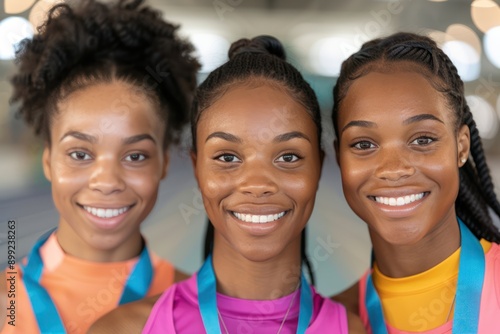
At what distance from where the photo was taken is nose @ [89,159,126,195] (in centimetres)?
206

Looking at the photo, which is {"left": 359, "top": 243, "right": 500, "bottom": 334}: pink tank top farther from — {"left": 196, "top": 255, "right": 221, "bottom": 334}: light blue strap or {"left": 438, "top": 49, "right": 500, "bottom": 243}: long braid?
{"left": 196, "top": 255, "right": 221, "bottom": 334}: light blue strap

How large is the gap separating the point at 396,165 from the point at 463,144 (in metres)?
0.28

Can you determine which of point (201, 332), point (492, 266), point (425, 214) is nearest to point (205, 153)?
point (201, 332)

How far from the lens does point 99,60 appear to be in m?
2.19

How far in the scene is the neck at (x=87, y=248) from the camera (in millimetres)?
2211

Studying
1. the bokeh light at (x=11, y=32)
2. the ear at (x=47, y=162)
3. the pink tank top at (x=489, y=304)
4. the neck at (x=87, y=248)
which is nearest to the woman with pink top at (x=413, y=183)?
the pink tank top at (x=489, y=304)

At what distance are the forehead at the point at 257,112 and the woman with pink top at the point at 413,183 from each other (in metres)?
0.17

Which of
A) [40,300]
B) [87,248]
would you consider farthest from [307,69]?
[40,300]

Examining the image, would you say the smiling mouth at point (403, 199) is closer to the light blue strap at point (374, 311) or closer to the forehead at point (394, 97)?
the forehead at point (394, 97)

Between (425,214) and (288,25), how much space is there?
1.80m

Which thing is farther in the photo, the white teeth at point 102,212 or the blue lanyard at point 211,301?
the white teeth at point 102,212

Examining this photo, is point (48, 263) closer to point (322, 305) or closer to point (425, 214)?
point (322, 305)

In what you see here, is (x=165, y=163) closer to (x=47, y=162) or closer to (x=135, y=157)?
(x=135, y=157)

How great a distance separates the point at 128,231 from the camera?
220 cm
